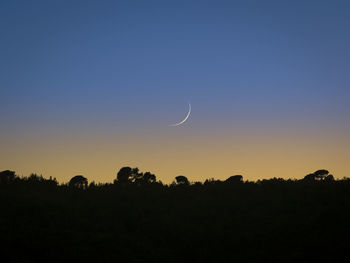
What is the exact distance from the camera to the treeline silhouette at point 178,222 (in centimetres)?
2039

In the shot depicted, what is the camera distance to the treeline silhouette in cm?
2039

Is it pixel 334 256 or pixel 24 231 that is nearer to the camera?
pixel 334 256

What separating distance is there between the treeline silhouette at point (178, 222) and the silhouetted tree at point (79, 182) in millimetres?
1375

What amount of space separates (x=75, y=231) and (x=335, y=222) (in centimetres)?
1381

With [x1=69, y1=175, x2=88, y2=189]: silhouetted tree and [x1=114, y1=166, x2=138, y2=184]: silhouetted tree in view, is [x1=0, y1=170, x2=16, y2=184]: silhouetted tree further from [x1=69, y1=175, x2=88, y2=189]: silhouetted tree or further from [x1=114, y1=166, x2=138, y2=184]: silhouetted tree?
[x1=114, y1=166, x2=138, y2=184]: silhouetted tree

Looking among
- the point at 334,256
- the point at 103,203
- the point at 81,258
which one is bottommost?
the point at 334,256

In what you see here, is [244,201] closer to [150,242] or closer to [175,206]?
[175,206]

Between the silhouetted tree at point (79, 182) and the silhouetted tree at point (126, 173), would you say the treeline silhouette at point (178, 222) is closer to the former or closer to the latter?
the silhouetted tree at point (79, 182)

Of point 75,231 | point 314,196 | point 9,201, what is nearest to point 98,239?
point 75,231

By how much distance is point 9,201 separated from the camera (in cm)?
2875

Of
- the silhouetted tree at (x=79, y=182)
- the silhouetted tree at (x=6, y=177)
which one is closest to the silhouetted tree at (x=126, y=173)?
the silhouetted tree at (x=79, y=182)

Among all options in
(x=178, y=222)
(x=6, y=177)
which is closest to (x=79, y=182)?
(x=6, y=177)

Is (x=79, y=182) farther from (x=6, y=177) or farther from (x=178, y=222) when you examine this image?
(x=178, y=222)

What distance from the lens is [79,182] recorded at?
4397 centimetres
